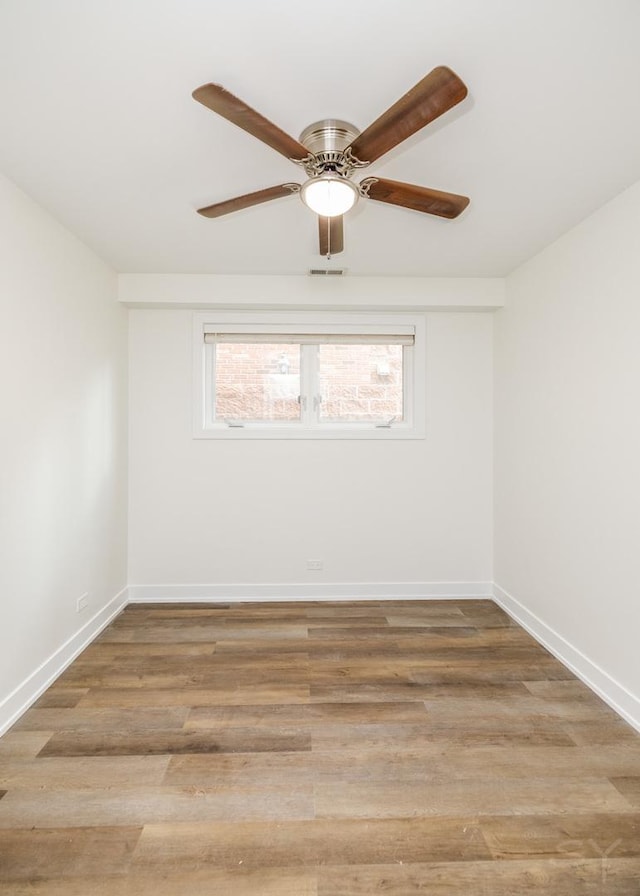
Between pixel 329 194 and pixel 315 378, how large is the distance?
2.15 meters

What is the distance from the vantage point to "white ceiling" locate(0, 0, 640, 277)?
4.42 ft

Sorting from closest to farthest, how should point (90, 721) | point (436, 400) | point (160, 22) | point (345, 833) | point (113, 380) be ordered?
point (160, 22), point (345, 833), point (90, 721), point (113, 380), point (436, 400)

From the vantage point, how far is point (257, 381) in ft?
12.7

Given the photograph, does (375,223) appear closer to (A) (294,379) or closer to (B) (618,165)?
(B) (618,165)

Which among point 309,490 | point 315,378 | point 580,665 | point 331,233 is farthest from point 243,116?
point 580,665

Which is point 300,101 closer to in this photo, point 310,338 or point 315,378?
point 310,338

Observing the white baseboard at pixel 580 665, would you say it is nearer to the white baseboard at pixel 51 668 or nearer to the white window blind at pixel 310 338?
the white window blind at pixel 310 338

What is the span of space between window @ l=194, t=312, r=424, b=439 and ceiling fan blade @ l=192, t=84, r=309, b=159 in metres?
2.17

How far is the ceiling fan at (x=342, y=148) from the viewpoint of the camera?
1325 millimetres

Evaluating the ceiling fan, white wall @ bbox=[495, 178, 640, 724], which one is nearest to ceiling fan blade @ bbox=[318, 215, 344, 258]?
the ceiling fan

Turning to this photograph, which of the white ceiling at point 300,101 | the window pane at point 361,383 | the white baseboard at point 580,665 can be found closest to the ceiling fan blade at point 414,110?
the white ceiling at point 300,101

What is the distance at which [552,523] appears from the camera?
2.96 meters

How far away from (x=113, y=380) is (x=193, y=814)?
2.69m

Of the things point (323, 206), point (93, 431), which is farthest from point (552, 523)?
point (93, 431)
